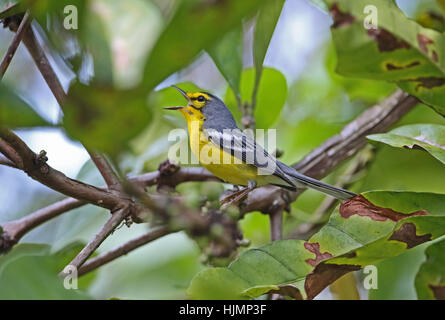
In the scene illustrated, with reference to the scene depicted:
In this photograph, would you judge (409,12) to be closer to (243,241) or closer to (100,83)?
(243,241)

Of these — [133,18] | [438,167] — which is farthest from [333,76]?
[133,18]

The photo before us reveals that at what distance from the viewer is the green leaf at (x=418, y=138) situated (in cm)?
148

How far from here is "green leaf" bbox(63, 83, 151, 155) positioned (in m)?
0.54

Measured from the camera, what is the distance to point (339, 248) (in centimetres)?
137

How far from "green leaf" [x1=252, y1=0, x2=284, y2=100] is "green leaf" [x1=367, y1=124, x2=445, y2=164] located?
→ 0.59 metres

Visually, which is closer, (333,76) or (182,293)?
(182,293)

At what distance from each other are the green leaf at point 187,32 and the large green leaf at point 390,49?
26.5 inches

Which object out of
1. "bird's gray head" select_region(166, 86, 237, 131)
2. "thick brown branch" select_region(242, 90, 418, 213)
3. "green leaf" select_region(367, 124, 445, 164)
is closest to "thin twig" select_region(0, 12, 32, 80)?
"green leaf" select_region(367, 124, 445, 164)

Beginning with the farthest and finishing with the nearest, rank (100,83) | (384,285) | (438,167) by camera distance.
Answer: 1. (438,167)
2. (384,285)
3. (100,83)

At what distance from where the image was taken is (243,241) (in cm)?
196

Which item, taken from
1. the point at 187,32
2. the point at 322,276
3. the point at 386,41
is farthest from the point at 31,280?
the point at 386,41

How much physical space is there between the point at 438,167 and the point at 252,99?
42.5 inches

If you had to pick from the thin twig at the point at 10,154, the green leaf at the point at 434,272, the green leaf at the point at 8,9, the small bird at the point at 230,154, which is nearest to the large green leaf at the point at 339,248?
the green leaf at the point at 434,272

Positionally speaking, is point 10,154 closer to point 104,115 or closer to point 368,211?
Result: point 104,115
